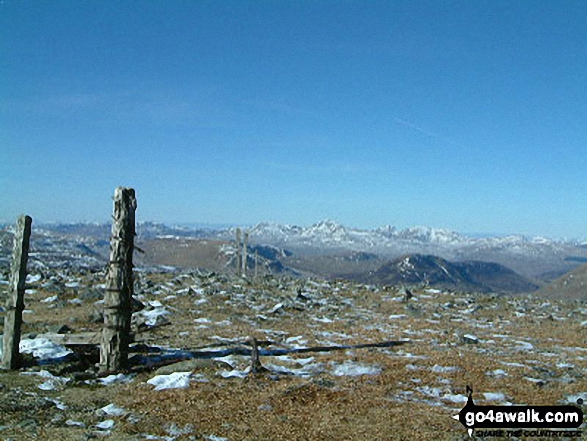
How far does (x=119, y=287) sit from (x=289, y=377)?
Result: 6.27 meters

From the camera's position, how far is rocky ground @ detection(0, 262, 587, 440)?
35.6 ft

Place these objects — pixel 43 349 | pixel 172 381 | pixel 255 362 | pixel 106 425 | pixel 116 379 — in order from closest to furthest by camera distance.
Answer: pixel 106 425
pixel 172 381
pixel 116 379
pixel 255 362
pixel 43 349

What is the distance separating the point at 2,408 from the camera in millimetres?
11312

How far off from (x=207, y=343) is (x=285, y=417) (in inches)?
362

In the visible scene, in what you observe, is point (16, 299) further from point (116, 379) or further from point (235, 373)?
point (235, 373)

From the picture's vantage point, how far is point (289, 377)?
585 inches

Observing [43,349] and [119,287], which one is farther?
[43,349]

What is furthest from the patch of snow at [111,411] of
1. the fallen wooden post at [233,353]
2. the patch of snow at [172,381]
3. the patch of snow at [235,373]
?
the patch of snow at [235,373]

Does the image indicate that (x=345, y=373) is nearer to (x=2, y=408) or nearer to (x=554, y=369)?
(x=554, y=369)

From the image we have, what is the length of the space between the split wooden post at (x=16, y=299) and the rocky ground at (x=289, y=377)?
777 mm

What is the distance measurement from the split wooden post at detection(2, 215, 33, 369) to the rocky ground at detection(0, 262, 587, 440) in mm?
777

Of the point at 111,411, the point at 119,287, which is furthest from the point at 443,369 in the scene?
the point at 119,287

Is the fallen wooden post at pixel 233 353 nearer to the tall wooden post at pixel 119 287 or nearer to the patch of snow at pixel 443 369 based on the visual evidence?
the tall wooden post at pixel 119 287

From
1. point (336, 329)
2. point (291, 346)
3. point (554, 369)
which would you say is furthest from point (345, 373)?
point (336, 329)
